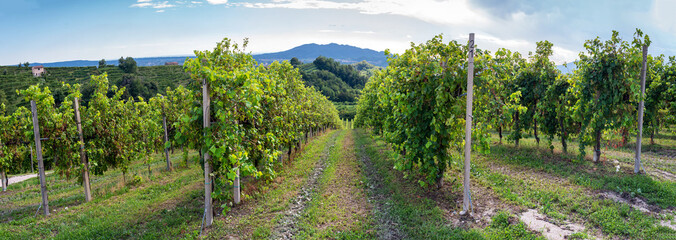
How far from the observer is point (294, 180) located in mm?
12125

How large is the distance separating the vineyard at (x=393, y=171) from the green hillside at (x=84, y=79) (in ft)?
184

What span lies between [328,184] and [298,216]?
11.2 feet

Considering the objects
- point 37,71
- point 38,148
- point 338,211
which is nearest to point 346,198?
point 338,211

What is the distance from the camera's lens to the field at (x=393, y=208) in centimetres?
677

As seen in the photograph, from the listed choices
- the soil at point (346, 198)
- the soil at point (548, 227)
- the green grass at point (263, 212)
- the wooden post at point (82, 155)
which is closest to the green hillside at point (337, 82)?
the soil at point (346, 198)

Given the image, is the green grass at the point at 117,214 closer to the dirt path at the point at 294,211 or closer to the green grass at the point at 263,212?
the green grass at the point at 263,212

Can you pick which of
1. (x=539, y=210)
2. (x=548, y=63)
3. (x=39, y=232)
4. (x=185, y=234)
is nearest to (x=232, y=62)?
(x=185, y=234)

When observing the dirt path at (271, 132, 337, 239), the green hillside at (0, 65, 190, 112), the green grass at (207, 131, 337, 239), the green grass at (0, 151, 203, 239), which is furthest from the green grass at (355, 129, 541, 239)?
the green hillside at (0, 65, 190, 112)

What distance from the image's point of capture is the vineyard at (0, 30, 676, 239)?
272 inches

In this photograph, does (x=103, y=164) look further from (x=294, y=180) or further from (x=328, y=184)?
(x=328, y=184)

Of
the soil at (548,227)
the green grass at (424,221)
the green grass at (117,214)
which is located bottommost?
the green grass at (117,214)

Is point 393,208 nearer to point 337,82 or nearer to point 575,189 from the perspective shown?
point 575,189

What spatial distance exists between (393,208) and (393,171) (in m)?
4.43

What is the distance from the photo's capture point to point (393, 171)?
12688 millimetres
